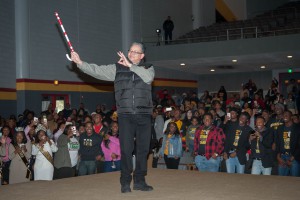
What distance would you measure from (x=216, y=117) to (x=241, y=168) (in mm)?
2967

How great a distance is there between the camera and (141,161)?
5.17m

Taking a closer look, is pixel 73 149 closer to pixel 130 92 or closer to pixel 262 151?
pixel 262 151

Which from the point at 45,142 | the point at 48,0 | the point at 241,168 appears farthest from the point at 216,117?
the point at 48,0

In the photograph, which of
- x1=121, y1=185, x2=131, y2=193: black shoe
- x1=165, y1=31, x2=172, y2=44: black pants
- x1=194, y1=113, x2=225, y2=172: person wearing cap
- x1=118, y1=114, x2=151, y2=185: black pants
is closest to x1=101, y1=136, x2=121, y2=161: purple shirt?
x1=194, y1=113, x2=225, y2=172: person wearing cap

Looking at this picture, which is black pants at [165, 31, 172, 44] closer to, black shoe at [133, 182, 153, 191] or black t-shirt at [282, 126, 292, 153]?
black t-shirt at [282, 126, 292, 153]

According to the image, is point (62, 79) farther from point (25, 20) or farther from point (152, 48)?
point (152, 48)

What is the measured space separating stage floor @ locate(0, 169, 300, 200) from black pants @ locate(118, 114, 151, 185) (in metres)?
0.24

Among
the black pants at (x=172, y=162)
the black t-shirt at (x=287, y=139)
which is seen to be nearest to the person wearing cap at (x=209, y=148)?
the black pants at (x=172, y=162)

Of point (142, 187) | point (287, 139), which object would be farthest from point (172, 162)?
point (142, 187)

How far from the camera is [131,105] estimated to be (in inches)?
196

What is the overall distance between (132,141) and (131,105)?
0.42m

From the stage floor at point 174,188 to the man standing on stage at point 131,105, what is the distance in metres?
0.30

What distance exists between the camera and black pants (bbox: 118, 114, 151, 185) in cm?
503

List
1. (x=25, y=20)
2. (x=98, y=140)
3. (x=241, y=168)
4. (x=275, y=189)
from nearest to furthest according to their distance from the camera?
(x=275, y=189) < (x=241, y=168) < (x=98, y=140) < (x=25, y=20)
